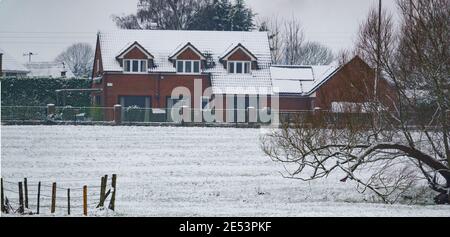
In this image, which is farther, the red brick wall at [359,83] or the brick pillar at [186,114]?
the brick pillar at [186,114]

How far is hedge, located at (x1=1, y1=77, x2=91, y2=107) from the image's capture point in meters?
46.2

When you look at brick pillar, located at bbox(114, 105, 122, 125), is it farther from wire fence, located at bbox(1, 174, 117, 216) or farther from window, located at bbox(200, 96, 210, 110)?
wire fence, located at bbox(1, 174, 117, 216)

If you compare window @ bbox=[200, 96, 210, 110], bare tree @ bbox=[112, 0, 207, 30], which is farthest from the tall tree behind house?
window @ bbox=[200, 96, 210, 110]

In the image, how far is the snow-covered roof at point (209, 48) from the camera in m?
44.9

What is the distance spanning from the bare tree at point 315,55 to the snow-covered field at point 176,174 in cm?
2852

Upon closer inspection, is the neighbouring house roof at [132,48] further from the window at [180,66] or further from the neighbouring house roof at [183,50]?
the window at [180,66]

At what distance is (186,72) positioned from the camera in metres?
45.4

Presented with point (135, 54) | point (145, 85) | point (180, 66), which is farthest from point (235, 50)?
point (135, 54)

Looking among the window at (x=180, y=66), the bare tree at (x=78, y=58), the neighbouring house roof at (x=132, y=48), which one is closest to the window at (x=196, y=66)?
the window at (x=180, y=66)

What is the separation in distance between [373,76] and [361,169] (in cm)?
335

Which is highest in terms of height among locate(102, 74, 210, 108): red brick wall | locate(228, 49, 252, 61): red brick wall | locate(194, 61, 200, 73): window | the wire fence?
locate(228, 49, 252, 61): red brick wall

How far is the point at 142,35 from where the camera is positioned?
46.4 metres

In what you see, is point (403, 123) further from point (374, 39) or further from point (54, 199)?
point (54, 199)

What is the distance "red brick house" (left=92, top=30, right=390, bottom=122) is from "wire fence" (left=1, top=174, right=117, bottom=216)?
2454 cm
